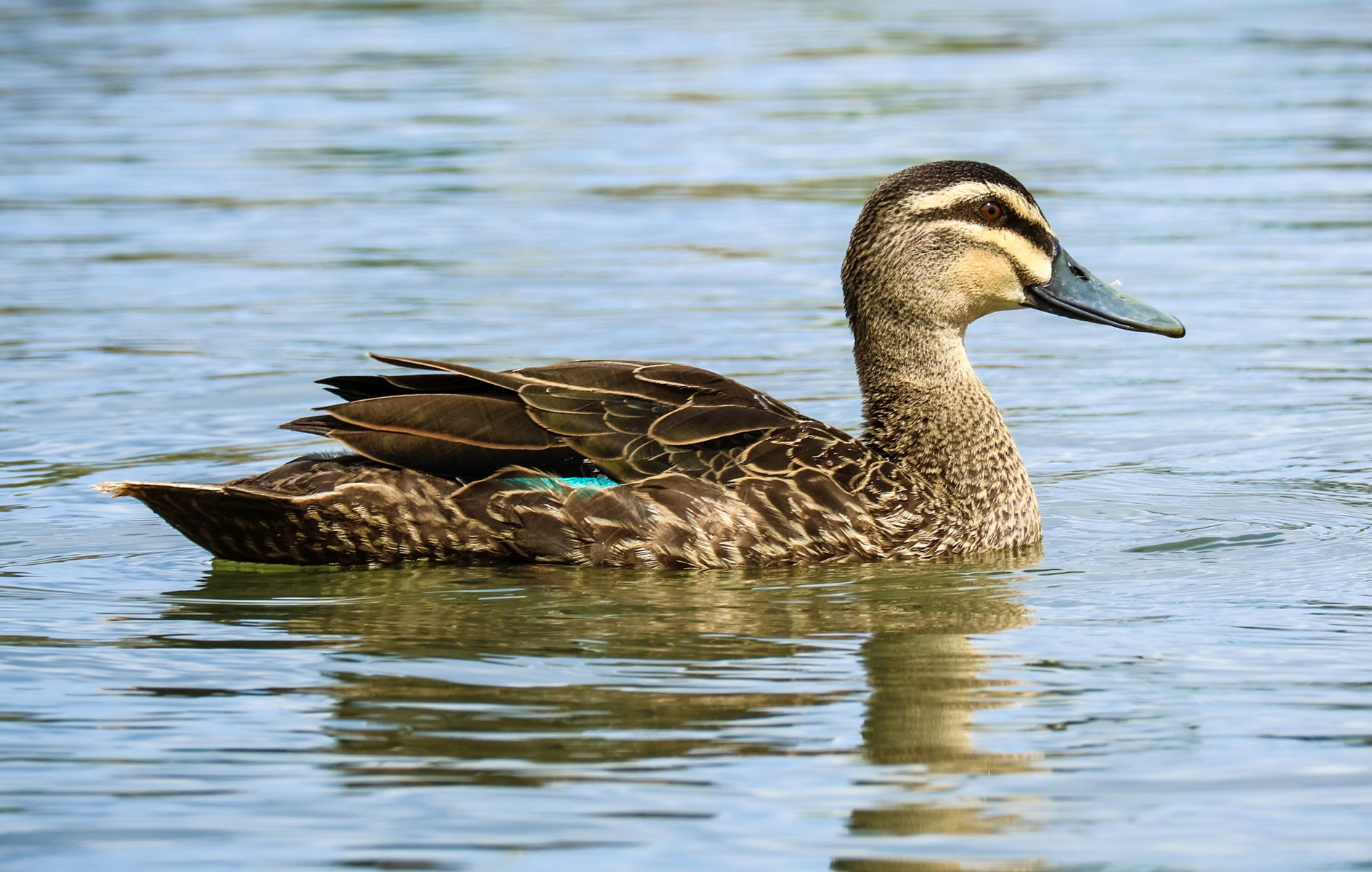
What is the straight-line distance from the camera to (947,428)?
8656 mm

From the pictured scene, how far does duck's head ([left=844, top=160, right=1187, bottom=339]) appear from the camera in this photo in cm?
855

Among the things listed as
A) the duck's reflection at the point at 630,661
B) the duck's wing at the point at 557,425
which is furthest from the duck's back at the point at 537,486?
the duck's reflection at the point at 630,661

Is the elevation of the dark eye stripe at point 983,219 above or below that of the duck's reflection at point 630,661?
above

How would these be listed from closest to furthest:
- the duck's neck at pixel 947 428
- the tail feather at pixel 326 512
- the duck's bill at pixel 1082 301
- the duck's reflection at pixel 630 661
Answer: the duck's reflection at pixel 630 661, the tail feather at pixel 326 512, the duck's neck at pixel 947 428, the duck's bill at pixel 1082 301

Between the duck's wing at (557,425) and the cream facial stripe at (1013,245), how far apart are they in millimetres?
1104

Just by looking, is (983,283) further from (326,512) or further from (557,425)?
(326,512)

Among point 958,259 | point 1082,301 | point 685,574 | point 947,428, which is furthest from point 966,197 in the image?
point 685,574

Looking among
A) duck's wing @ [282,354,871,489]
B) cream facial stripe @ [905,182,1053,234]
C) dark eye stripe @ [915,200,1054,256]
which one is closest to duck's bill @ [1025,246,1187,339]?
dark eye stripe @ [915,200,1054,256]

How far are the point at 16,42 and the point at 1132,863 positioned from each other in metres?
24.0

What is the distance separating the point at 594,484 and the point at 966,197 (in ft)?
6.26

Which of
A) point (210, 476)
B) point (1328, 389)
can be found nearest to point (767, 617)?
point (210, 476)

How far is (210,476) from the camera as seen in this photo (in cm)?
970

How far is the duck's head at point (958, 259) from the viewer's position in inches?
336

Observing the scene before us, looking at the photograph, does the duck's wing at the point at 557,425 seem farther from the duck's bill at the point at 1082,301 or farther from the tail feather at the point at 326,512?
the duck's bill at the point at 1082,301
